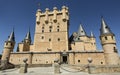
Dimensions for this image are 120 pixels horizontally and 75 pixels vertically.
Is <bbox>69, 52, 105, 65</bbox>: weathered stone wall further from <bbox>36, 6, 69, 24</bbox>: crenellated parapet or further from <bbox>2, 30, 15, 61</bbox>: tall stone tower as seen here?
<bbox>2, 30, 15, 61</bbox>: tall stone tower

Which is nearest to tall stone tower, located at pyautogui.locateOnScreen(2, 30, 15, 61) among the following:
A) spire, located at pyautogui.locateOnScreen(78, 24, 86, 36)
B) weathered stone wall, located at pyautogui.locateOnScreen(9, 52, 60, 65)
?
weathered stone wall, located at pyautogui.locateOnScreen(9, 52, 60, 65)

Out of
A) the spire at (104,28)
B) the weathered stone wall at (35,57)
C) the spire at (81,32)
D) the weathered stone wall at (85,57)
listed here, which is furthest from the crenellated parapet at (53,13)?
the weathered stone wall at (85,57)

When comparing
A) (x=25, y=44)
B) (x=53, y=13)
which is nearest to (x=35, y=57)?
(x=25, y=44)

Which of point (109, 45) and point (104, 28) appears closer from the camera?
point (109, 45)

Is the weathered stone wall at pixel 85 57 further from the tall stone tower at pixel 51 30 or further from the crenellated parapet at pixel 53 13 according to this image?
the crenellated parapet at pixel 53 13

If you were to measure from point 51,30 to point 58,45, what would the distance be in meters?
5.95

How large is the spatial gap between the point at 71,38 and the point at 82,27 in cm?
601

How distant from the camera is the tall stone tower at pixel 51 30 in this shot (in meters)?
37.5

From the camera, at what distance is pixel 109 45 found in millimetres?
27516

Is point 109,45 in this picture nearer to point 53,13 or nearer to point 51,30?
point 51,30

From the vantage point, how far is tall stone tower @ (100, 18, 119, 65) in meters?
26.3

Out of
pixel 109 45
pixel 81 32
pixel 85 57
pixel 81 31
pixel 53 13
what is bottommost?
pixel 85 57

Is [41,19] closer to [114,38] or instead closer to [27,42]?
[27,42]

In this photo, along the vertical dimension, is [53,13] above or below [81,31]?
above
